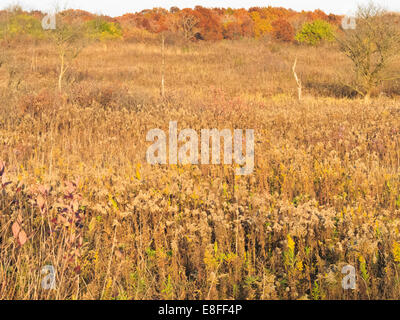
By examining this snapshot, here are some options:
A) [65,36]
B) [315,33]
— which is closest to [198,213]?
[65,36]

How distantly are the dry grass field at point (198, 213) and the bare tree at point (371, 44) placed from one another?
624cm

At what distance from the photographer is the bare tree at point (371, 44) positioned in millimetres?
13531

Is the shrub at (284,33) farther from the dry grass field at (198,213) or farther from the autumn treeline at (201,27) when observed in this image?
the dry grass field at (198,213)

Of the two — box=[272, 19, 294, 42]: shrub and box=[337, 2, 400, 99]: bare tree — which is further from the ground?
box=[272, 19, 294, 42]: shrub

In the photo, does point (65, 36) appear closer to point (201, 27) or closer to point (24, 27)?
point (24, 27)

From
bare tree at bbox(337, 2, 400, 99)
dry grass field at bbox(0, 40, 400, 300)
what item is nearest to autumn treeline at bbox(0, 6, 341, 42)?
bare tree at bbox(337, 2, 400, 99)

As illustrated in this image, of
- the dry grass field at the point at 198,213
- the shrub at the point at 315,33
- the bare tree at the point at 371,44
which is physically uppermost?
the shrub at the point at 315,33

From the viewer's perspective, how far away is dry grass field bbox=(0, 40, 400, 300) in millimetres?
2275

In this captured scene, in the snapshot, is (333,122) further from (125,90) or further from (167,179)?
(125,90)

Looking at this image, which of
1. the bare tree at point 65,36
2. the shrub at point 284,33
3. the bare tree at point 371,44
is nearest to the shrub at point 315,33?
the shrub at point 284,33

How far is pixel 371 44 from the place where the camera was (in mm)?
14023

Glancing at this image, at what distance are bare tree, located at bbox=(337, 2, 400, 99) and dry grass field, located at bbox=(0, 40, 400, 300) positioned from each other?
6.24 m

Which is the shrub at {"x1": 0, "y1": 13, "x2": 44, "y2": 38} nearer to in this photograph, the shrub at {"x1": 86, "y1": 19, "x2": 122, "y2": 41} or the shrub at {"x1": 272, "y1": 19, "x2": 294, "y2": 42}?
the shrub at {"x1": 86, "y1": 19, "x2": 122, "y2": 41}
